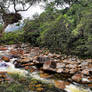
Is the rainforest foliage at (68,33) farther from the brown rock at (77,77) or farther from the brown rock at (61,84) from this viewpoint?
the brown rock at (61,84)

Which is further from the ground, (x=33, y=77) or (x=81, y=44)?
(x=81, y=44)

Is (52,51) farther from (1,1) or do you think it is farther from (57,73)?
(1,1)

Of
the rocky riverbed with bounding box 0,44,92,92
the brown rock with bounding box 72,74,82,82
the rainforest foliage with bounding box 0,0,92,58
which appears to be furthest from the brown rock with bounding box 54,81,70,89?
the rainforest foliage with bounding box 0,0,92,58

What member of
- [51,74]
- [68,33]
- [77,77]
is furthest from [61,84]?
[68,33]

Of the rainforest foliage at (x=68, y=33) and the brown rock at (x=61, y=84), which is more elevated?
the rainforest foliage at (x=68, y=33)

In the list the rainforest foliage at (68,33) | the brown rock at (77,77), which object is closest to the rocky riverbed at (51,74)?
the brown rock at (77,77)

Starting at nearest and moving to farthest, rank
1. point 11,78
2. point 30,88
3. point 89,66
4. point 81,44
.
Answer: point 30,88 → point 11,78 → point 89,66 → point 81,44

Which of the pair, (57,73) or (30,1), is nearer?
(57,73)

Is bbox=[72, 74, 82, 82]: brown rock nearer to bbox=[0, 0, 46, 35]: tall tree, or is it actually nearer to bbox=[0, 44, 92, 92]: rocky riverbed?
bbox=[0, 44, 92, 92]: rocky riverbed

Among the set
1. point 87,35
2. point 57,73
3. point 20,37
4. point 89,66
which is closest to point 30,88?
point 57,73

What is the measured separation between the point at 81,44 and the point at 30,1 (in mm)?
4752

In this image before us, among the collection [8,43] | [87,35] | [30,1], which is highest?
[30,1]

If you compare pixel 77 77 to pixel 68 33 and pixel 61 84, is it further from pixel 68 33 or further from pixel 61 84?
pixel 68 33

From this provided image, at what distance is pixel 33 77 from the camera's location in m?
5.32
